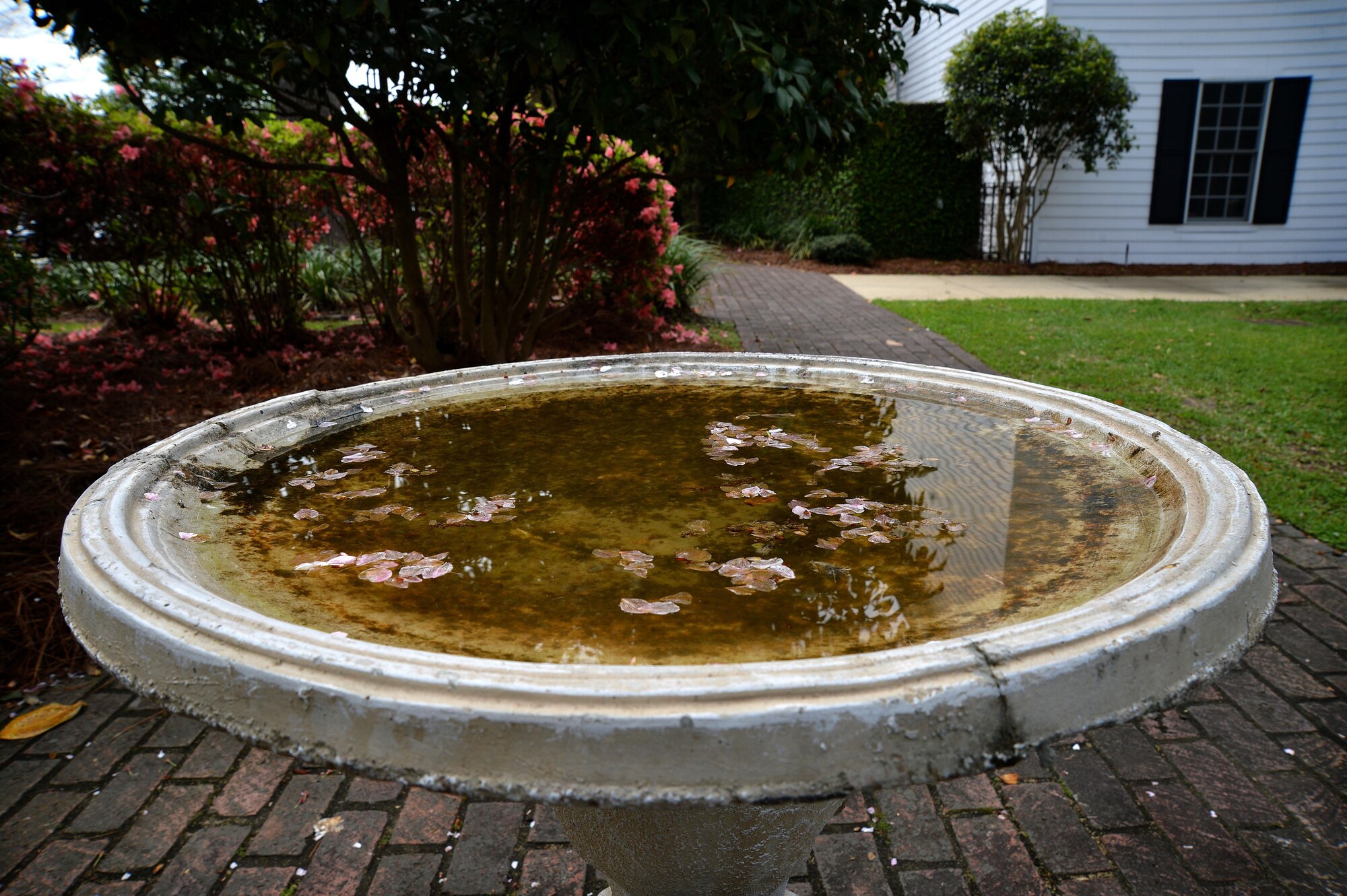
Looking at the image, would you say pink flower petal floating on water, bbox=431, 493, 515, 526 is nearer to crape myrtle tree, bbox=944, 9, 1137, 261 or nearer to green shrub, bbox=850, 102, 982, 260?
crape myrtle tree, bbox=944, 9, 1137, 261

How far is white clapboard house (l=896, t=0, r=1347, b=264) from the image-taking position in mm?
11398

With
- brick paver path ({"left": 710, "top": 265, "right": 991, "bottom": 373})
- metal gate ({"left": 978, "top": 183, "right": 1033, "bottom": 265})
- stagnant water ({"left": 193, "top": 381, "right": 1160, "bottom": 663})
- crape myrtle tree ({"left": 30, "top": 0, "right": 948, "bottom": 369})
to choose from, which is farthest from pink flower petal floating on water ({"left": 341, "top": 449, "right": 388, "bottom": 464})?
metal gate ({"left": 978, "top": 183, "right": 1033, "bottom": 265})

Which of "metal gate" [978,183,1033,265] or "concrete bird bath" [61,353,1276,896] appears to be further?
"metal gate" [978,183,1033,265]

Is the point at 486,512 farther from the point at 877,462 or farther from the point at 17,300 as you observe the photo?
the point at 17,300

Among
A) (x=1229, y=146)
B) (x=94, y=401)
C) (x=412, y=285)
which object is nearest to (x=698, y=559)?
(x=412, y=285)

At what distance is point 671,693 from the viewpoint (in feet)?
3.00

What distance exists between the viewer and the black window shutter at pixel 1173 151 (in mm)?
11547

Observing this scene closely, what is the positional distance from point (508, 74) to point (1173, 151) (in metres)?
11.3

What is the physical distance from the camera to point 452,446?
86.7 inches

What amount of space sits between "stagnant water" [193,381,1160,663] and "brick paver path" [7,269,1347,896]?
0.64 meters

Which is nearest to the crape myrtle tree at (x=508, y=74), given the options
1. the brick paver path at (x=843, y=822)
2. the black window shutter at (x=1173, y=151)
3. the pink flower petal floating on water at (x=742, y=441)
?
the pink flower petal floating on water at (x=742, y=441)

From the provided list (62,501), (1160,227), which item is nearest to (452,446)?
(62,501)

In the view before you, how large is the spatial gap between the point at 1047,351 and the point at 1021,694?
22.5 ft

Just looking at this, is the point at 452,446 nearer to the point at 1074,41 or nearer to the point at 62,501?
the point at 62,501
